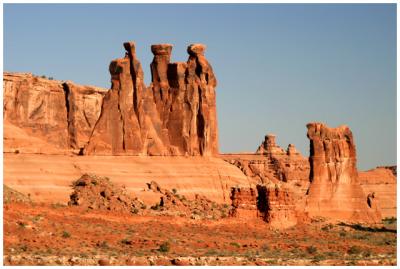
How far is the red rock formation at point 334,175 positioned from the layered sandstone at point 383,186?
31808mm

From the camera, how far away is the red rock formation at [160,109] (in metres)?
111

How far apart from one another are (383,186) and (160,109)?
38.6 meters

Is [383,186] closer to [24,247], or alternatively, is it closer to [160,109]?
[160,109]

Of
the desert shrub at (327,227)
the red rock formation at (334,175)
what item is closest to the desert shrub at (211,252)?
the desert shrub at (327,227)

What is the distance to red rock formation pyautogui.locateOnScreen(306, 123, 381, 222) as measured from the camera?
4114 inches

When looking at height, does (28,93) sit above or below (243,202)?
above

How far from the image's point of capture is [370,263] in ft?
217

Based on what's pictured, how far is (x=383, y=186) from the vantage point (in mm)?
149500

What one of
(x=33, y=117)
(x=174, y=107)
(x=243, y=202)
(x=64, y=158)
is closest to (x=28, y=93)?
(x=33, y=117)

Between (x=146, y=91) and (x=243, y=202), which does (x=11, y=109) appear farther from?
(x=243, y=202)

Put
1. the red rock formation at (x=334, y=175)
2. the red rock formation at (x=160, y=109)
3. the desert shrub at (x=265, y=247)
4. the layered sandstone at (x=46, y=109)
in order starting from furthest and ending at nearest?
1. the layered sandstone at (x=46, y=109)
2. the red rock formation at (x=160, y=109)
3. the red rock formation at (x=334, y=175)
4. the desert shrub at (x=265, y=247)

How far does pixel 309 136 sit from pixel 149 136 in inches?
601

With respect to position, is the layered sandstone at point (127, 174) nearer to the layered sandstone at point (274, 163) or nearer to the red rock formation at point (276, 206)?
the red rock formation at point (276, 206)

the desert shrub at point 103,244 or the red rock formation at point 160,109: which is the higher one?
the red rock formation at point 160,109
